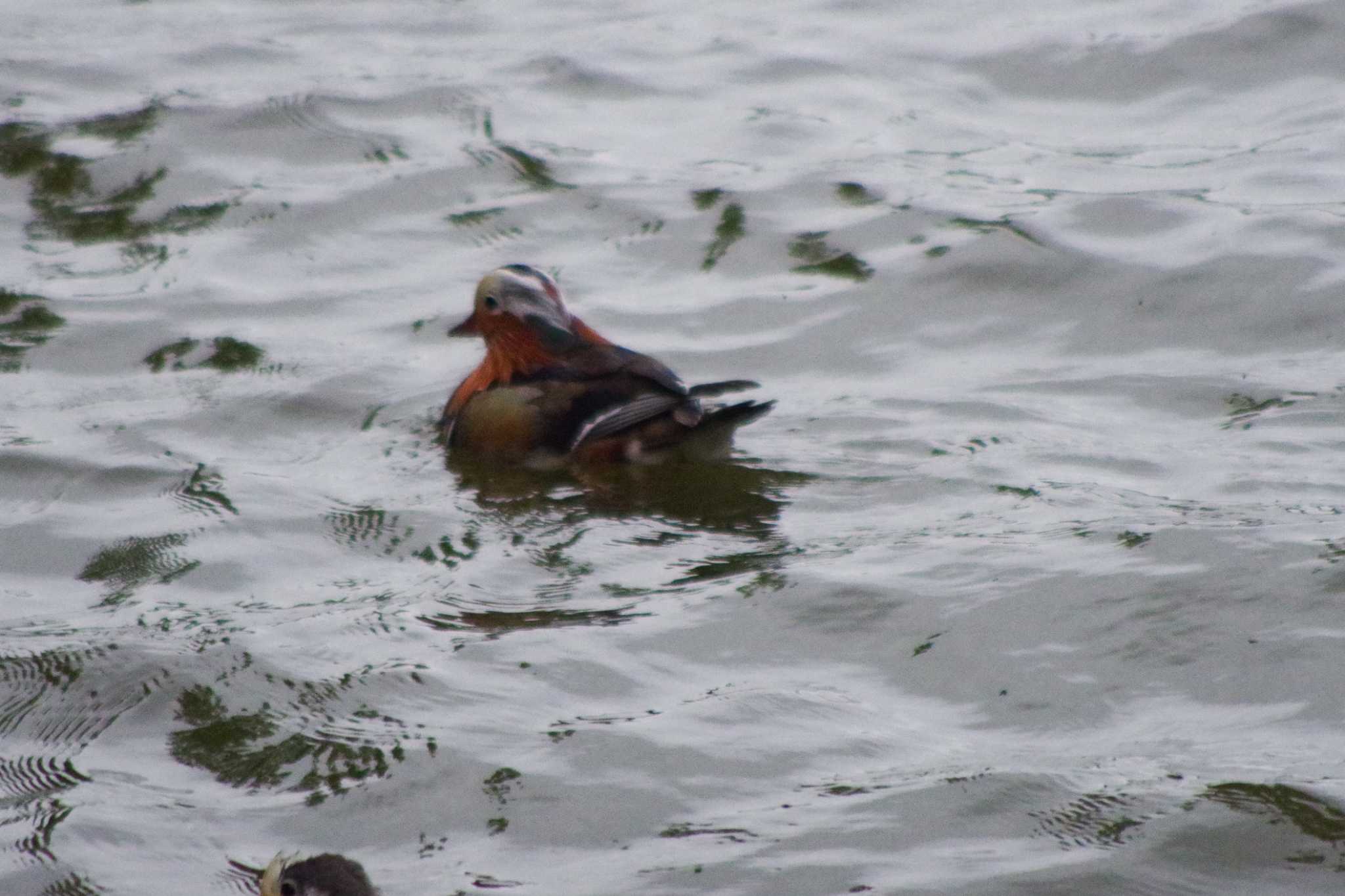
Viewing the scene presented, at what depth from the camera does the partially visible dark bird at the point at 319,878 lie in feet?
12.8

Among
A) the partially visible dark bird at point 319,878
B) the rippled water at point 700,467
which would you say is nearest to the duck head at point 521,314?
the rippled water at point 700,467

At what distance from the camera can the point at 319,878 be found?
3902 mm

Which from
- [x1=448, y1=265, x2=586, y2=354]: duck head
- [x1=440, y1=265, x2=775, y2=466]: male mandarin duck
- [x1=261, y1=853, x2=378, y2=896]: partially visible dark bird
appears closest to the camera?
[x1=261, y1=853, x2=378, y2=896]: partially visible dark bird

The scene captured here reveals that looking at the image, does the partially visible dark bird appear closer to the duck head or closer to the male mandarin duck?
the male mandarin duck

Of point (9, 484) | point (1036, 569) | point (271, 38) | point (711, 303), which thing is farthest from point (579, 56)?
point (1036, 569)

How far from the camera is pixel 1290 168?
395 inches

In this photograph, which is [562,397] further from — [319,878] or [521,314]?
[319,878]

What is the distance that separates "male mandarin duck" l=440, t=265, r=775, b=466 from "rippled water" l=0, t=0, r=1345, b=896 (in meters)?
0.18

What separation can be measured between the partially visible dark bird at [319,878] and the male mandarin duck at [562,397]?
3.43m

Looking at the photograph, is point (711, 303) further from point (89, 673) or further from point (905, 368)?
point (89, 673)

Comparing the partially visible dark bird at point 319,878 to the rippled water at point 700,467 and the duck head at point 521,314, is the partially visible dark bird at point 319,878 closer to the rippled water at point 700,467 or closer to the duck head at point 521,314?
the rippled water at point 700,467

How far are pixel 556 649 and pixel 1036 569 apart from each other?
1.53 meters

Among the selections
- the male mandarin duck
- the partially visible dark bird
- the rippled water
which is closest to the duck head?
the male mandarin duck

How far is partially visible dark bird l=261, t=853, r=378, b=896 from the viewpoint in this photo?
153 inches
